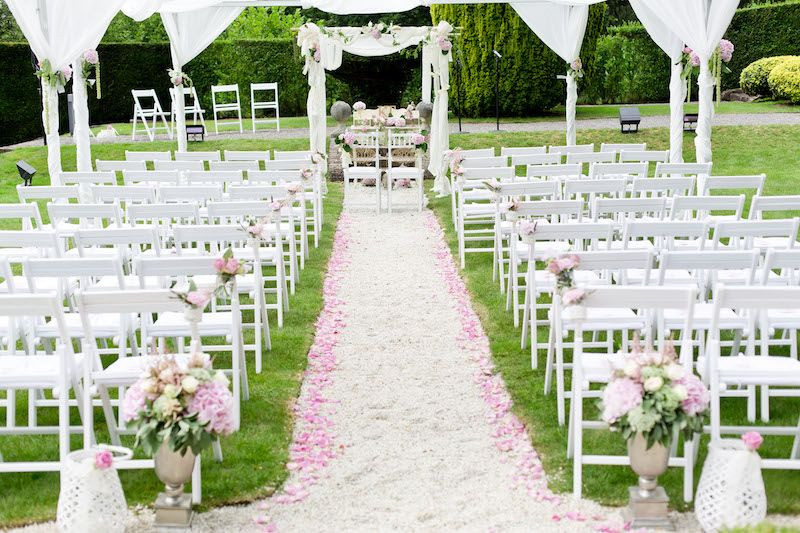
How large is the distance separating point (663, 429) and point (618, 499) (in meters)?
0.59

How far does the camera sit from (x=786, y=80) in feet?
74.6

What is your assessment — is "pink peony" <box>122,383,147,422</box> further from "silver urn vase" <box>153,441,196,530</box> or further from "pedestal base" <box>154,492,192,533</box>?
"pedestal base" <box>154,492,192,533</box>

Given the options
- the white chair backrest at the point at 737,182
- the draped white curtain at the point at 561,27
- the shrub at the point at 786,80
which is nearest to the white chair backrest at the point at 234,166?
the white chair backrest at the point at 737,182

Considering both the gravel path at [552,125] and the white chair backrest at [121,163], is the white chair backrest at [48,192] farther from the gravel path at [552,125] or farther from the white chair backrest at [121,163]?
the gravel path at [552,125]

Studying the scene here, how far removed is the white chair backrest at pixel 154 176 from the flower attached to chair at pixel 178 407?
6366mm

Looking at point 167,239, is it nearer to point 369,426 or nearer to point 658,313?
point 369,426

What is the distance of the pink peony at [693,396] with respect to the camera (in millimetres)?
4137

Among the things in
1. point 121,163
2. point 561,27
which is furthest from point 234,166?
point 561,27

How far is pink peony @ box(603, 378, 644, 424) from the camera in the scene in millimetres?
4184

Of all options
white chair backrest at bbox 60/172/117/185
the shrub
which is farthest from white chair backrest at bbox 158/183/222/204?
the shrub

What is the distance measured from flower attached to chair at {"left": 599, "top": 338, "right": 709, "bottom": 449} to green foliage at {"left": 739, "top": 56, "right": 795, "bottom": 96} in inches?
837

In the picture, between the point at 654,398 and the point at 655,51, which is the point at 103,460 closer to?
the point at 654,398

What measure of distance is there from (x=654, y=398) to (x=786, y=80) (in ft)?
67.3

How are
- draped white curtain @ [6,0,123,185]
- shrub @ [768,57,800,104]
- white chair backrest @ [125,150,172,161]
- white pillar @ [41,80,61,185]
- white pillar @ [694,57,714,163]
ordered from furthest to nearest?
shrub @ [768,57,800,104], white chair backrest @ [125,150,172,161], white pillar @ [41,80,61,185], white pillar @ [694,57,714,163], draped white curtain @ [6,0,123,185]
